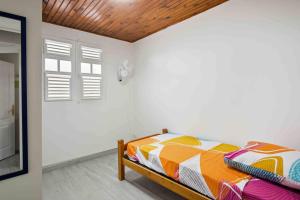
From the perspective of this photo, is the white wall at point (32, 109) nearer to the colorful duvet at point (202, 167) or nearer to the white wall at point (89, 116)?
the colorful duvet at point (202, 167)

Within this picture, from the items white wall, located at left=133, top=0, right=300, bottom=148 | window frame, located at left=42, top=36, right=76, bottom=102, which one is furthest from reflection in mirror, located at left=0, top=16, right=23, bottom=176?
white wall, located at left=133, top=0, right=300, bottom=148

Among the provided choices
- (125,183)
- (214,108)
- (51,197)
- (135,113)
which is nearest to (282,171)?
(214,108)

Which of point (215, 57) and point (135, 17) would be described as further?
point (135, 17)

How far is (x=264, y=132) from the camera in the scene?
2172 mm

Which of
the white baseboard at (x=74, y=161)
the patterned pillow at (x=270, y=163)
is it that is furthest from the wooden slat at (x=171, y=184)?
the white baseboard at (x=74, y=161)

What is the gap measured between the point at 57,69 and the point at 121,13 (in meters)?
1.48

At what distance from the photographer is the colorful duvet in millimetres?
1394

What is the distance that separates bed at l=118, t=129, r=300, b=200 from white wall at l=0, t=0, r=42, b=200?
1.22 m

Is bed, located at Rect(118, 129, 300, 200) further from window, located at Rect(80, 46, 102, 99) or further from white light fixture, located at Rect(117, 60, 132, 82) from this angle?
white light fixture, located at Rect(117, 60, 132, 82)

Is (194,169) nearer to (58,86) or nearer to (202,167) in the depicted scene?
(202,167)

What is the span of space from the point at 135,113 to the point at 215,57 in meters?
2.24

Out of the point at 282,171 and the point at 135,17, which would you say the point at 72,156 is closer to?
the point at 135,17

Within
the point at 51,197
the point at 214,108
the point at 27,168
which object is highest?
the point at 214,108

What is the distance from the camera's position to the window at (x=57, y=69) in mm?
2939
